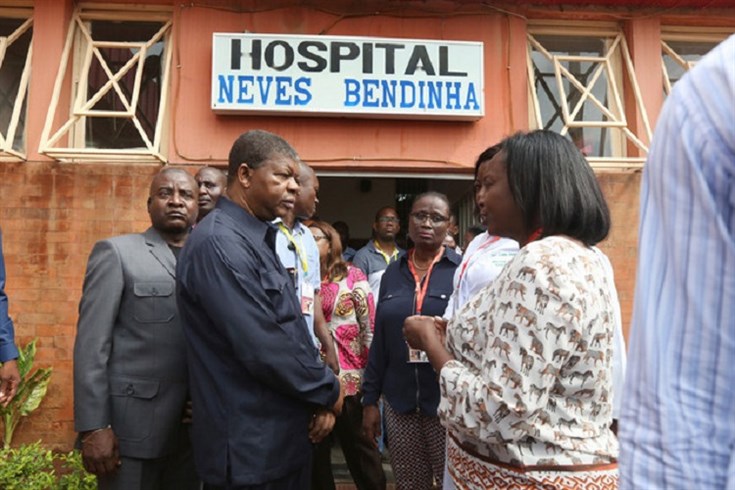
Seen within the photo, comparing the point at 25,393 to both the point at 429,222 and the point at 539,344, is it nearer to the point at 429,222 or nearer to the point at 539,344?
the point at 429,222

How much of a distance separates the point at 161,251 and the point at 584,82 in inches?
208

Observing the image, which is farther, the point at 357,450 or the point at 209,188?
the point at 357,450

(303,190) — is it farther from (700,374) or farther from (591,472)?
(700,374)

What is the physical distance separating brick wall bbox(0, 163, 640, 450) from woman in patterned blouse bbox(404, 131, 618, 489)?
15.2 feet

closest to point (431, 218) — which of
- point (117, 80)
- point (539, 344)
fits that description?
point (539, 344)

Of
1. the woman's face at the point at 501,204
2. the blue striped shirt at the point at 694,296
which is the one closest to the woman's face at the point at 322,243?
the woman's face at the point at 501,204

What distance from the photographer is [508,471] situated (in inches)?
65.6

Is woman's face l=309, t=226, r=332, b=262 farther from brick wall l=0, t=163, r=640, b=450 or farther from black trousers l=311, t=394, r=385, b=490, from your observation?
brick wall l=0, t=163, r=640, b=450

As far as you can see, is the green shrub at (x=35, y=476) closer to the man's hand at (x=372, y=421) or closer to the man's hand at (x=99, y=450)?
the man's hand at (x=99, y=450)

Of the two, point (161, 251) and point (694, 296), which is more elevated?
point (161, 251)

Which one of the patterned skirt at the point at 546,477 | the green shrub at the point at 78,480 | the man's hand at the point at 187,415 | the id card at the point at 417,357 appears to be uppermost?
the id card at the point at 417,357

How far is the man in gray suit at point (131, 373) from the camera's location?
2.66 m

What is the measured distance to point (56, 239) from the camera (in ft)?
18.5

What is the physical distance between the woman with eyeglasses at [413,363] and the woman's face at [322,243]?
804 mm
